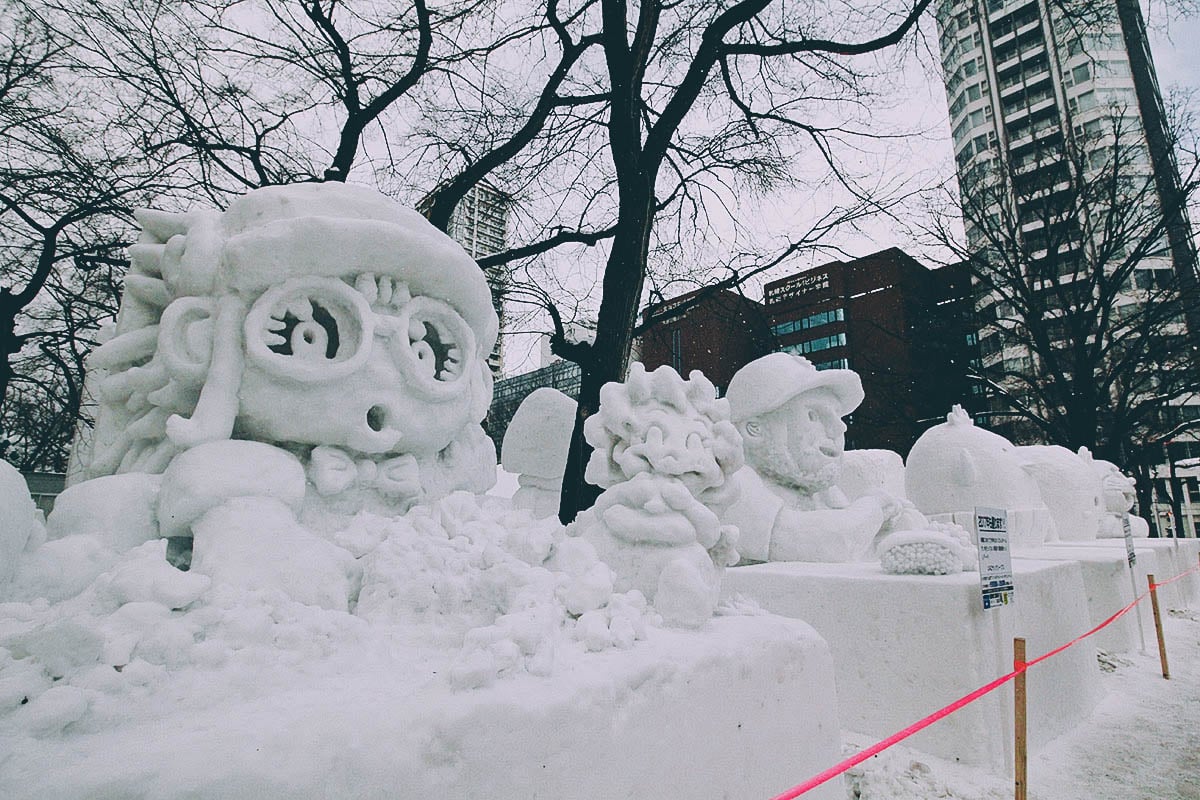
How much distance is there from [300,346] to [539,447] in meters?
2.29

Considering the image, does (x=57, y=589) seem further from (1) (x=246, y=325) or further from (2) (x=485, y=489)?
(2) (x=485, y=489)

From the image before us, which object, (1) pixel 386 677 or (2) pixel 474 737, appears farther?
(1) pixel 386 677

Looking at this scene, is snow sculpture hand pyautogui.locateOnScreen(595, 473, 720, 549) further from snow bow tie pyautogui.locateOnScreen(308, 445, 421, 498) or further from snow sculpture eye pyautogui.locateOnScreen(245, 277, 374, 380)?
snow sculpture eye pyautogui.locateOnScreen(245, 277, 374, 380)

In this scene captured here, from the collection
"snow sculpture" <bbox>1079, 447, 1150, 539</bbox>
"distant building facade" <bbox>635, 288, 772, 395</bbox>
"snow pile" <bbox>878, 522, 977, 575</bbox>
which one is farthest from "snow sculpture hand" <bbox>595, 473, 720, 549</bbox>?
"snow sculpture" <bbox>1079, 447, 1150, 539</bbox>

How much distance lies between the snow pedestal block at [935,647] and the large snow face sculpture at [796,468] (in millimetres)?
361

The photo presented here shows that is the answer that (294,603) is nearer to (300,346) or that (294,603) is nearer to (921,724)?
(300,346)

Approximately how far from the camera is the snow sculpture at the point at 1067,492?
7695 millimetres

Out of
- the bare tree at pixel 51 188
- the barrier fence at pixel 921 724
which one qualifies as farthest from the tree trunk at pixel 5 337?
the barrier fence at pixel 921 724

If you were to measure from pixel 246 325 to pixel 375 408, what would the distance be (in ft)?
1.42

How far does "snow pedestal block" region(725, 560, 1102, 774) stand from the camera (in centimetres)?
295

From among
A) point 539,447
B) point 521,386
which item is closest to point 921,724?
point 539,447

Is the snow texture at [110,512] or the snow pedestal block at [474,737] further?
the snow texture at [110,512]

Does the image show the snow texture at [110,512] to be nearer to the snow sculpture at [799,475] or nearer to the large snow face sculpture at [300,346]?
the large snow face sculpture at [300,346]

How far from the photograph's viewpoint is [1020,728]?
8.17 ft
